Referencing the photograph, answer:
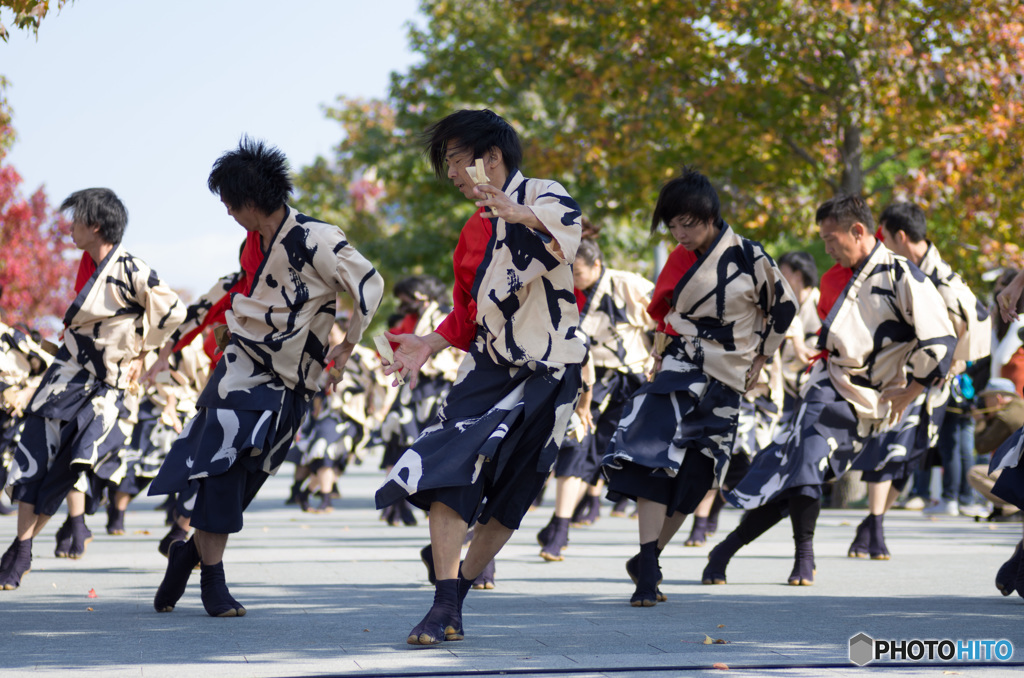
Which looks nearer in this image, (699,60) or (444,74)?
(699,60)

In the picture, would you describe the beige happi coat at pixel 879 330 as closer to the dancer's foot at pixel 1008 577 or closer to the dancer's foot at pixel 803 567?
the dancer's foot at pixel 803 567

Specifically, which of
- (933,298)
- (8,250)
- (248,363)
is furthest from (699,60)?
(8,250)

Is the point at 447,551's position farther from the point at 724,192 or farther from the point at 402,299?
the point at 724,192

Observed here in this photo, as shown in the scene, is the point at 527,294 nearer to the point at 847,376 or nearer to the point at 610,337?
the point at 847,376

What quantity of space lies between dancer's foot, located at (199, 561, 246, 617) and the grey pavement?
6 centimetres

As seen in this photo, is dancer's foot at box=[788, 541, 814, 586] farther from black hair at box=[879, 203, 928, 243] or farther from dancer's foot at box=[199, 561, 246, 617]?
dancer's foot at box=[199, 561, 246, 617]

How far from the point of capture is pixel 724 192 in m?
15.3

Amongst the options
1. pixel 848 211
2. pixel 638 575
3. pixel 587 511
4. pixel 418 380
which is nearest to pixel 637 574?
pixel 638 575

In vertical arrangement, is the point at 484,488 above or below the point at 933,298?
below

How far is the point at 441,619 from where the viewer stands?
4.67 meters

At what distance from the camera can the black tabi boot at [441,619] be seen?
4621 mm

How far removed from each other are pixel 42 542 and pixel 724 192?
8.68 meters

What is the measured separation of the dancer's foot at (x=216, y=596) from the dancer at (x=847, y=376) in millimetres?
2396

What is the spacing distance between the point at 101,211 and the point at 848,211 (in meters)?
3.81
